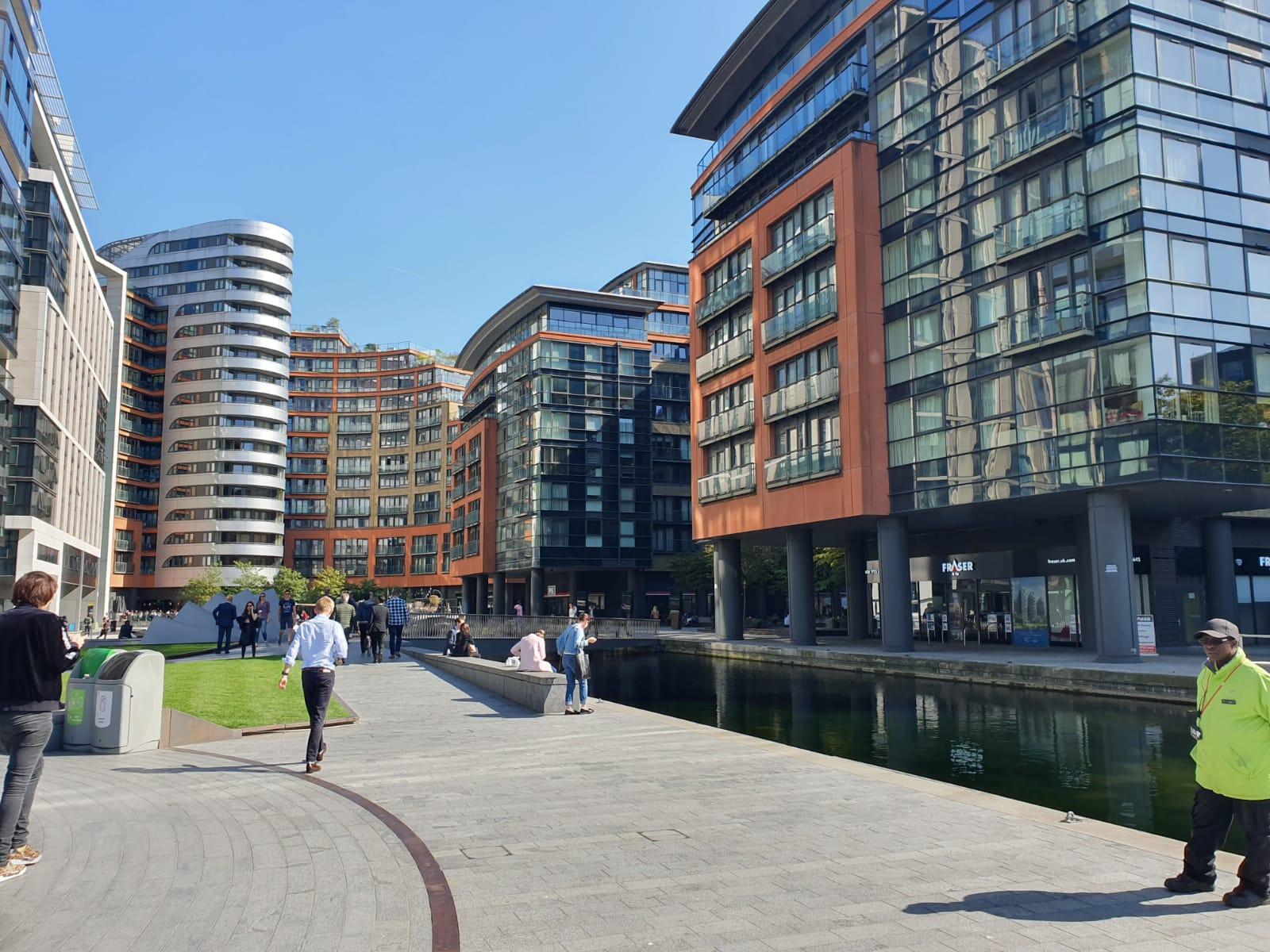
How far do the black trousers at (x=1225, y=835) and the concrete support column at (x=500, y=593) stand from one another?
7634 cm

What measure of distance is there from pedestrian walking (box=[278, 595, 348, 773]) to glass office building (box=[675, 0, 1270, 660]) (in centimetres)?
2155

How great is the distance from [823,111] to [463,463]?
59006 millimetres

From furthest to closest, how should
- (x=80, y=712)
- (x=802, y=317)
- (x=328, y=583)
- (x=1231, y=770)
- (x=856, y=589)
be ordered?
(x=328, y=583)
(x=856, y=589)
(x=802, y=317)
(x=80, y=712)
(x=1231, y=770)

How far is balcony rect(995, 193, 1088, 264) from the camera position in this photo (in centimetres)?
2719

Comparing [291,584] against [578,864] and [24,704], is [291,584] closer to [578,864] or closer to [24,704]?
[24,704]

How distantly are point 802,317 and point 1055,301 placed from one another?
1218cm

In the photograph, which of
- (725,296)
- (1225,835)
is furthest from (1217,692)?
(725,296)

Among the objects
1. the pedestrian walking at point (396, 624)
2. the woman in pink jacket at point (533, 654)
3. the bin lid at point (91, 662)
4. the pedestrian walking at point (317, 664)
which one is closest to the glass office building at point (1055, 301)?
the pedestrian walking at point (396, 624)

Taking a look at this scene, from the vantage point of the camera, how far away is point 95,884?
620cm

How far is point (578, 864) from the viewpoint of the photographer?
677 centimetres

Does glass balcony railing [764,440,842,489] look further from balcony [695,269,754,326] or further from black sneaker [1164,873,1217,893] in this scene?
black sneaker [1164,873,1217,893]

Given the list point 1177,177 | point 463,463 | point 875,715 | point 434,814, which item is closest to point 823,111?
point 1177,177

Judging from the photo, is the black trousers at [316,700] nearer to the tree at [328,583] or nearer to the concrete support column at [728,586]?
the concrete support column at [728,586]

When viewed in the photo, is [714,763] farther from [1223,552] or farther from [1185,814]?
[1223,552]
